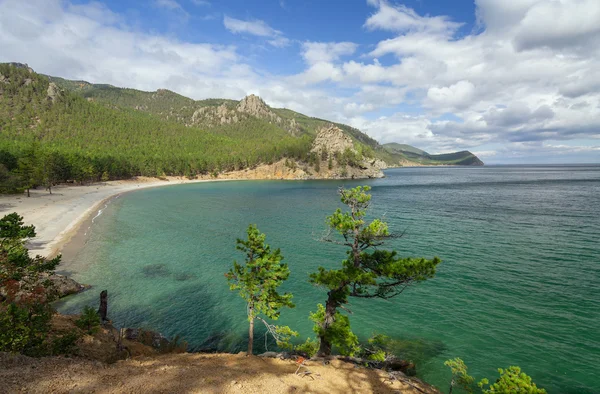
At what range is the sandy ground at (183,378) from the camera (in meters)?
10.7

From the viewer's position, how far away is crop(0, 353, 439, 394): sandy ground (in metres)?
10.7

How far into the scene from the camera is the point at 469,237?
51312mm

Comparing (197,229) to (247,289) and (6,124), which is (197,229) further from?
(6,124)

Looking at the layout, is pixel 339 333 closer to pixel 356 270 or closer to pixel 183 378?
pixel 356 270

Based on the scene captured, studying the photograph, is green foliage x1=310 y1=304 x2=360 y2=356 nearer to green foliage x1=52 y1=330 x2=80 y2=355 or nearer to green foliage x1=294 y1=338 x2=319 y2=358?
green foliage x1=294 y1=338 x2=319 y2=358

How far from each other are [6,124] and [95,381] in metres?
286

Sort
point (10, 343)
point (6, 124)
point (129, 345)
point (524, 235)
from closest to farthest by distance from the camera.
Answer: point (10, 343) < point (129, 345) < point (524, 235) < point (6, 124)

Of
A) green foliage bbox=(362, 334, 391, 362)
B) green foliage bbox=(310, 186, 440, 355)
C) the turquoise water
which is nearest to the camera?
green foliage bbox=(310, 186, 440, 355)

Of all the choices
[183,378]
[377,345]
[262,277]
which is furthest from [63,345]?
[377,345]

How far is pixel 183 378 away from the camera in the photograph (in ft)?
40.8

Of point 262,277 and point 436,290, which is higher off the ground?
point 262,277

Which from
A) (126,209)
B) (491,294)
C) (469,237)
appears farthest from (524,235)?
(126,209)

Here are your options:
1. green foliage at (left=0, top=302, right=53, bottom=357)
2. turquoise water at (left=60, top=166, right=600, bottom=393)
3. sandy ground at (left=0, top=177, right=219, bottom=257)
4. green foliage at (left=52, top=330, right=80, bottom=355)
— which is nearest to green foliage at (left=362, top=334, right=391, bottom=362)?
turquoise water at (left=60, top=166, right=600, bottom=393)

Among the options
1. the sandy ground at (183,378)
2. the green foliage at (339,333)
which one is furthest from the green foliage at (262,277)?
the sandy ground at (183,378)
